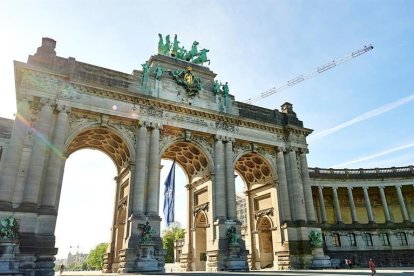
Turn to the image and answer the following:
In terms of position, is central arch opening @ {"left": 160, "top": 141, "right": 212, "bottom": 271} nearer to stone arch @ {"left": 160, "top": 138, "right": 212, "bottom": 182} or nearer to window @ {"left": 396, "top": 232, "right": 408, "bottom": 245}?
stone arch @ {"left": 160, "top": 138, "right": 212, "bottom": 182}

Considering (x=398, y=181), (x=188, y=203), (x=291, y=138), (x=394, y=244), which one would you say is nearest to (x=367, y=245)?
(x=394, y=244)

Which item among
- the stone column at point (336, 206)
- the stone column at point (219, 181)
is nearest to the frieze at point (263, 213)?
the stone column at point (219, 181)

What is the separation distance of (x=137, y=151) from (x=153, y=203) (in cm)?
563

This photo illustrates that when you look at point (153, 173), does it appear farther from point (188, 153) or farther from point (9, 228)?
point (9, 228)

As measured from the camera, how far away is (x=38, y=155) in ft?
92.2

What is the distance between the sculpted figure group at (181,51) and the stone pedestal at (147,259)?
951 inches

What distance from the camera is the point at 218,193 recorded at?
3578 cm

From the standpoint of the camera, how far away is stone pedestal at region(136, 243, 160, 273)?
27.5 meters

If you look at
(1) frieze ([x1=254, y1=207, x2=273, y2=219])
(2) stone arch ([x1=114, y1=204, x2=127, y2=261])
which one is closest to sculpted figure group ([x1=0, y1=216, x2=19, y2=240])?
(2) stone arch ([x1=114, y1=204, x2=127, y2=261])

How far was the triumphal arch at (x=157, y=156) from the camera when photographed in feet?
90.7

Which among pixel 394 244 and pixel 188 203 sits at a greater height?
pixel 188 203

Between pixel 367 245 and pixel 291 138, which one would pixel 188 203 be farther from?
pixel 367 245

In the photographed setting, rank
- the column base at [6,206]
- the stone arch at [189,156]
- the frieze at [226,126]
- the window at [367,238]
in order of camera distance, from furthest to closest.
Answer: the window at [367,238]
the frieze at [226,126]
the stone arch at [189,156]
the column base at [6,206]

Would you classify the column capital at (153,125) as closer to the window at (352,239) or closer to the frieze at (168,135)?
the frieze at (168,135)
